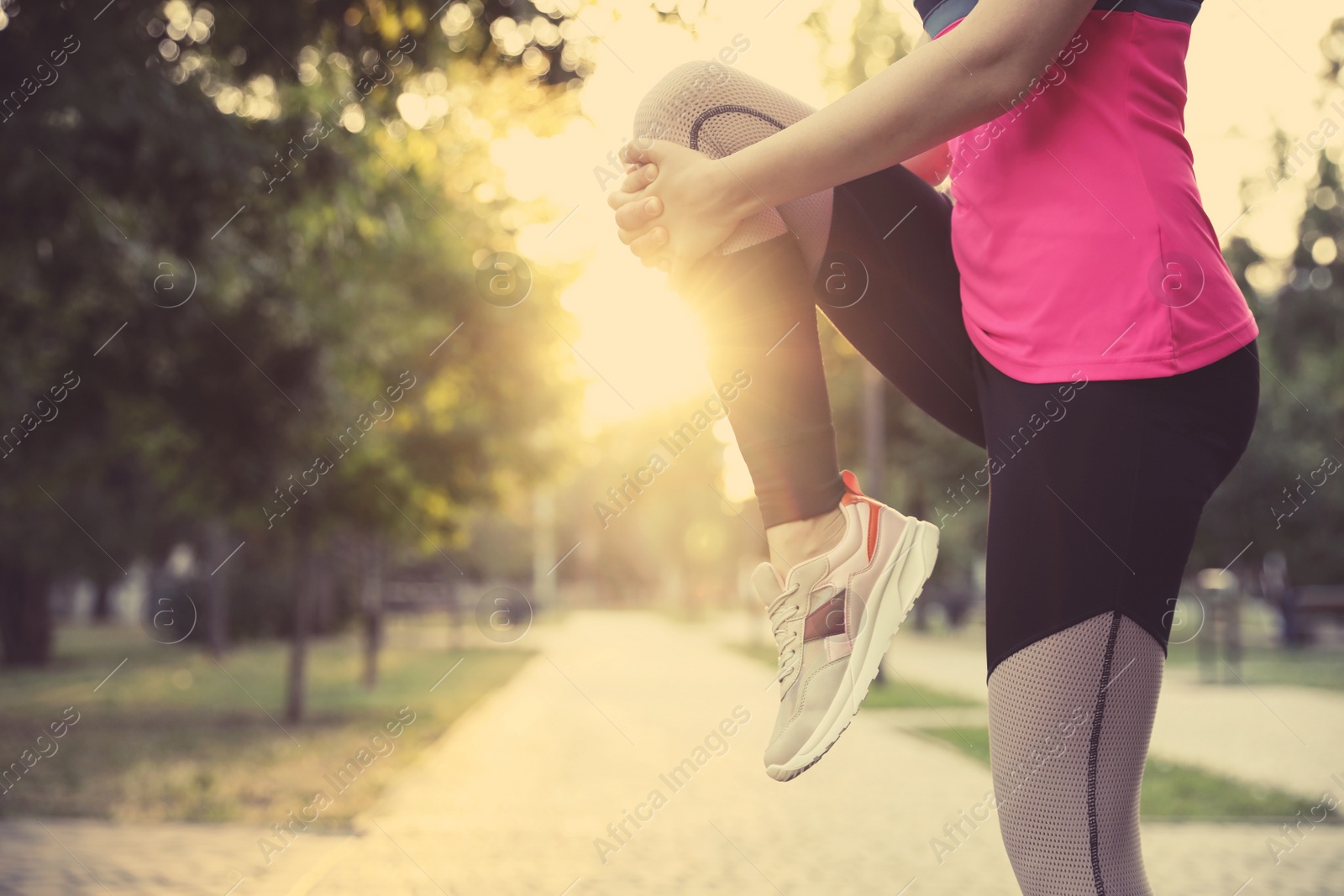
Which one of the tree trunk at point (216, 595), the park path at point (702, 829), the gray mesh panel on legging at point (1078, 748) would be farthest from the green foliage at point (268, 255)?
the tree trunk at point (216, 595)

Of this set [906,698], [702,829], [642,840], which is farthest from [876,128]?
[906,698]

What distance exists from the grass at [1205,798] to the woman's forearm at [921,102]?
6.60 metres

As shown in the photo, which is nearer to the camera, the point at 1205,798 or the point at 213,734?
the point at 1205,798

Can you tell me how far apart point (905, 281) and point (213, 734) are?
11.6 metres

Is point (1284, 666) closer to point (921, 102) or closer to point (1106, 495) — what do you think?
point (1106, 495)

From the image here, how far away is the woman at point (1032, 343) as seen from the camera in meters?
1.24

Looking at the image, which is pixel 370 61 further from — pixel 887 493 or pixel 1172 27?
pixel 887 493

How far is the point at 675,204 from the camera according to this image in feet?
4.32

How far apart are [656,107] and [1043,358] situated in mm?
533

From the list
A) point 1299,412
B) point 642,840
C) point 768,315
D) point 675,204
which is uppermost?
point 675,204

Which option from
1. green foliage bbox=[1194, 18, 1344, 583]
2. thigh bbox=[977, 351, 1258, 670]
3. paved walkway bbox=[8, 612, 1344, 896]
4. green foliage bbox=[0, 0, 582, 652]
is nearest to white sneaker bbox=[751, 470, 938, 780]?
thigh bbox=[977, 351, 1258, 670]

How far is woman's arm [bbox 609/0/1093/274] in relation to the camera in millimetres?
1208

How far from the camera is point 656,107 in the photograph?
1418 millimetres

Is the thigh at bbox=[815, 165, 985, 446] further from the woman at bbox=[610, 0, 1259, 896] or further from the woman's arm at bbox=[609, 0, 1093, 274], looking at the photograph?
the woman's arm at bbox=[609, 0, 1093, 274]
